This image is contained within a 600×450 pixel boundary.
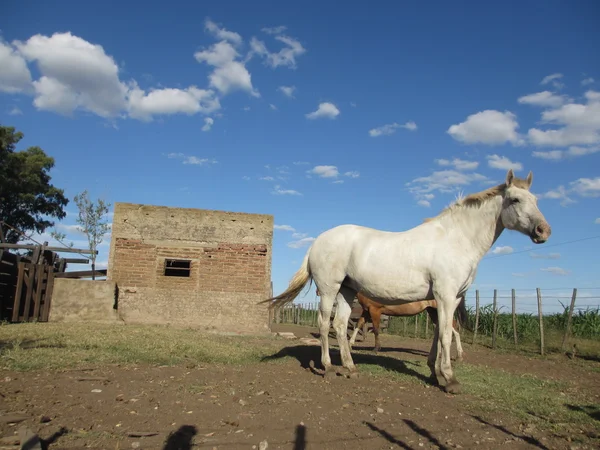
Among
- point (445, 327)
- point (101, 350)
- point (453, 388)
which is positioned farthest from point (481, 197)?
point (101, 350)

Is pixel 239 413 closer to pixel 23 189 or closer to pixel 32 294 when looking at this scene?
pixel 32 294

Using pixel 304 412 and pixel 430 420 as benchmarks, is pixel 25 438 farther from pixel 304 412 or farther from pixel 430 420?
pixel 430 420

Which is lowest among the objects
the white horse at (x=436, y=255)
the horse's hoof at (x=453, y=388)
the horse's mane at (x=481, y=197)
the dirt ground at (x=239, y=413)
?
the dirt ground at (x=239, y=413)

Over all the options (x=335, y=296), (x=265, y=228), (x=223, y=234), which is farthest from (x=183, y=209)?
(x=335, y=296)

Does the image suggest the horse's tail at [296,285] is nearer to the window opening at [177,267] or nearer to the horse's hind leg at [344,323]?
the horse's hind leg at [344,323]

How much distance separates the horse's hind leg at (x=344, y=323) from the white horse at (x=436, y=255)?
0.05 ft

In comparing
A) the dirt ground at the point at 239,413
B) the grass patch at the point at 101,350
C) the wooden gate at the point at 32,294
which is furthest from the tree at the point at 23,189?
the dirt ground at the point at 239,413

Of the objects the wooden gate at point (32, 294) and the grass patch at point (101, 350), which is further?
the wooden gate at point (32, 294)

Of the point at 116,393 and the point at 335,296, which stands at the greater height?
the point at 335,296

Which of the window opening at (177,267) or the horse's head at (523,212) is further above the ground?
the horse's head at (523,212)

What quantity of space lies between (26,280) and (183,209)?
5101mm

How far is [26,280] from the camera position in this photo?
13266 mm

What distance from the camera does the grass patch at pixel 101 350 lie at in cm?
643

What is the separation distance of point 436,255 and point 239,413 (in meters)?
3.24
